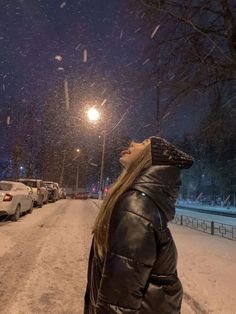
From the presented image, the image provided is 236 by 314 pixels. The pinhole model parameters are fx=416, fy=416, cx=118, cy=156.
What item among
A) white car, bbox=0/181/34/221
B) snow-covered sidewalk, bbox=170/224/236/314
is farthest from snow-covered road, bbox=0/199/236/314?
white car, bbox=0/181/34/221

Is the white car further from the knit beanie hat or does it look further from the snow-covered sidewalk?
the knit beanie hat

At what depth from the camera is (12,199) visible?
16.0 m

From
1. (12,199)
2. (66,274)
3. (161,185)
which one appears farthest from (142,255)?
(12,199)

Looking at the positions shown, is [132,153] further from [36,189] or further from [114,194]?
[36,189]

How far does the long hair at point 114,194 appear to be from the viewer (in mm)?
2213

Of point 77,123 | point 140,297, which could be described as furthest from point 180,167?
point 77,123

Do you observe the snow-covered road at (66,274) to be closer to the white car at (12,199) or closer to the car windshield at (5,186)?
the white car at (12,199)

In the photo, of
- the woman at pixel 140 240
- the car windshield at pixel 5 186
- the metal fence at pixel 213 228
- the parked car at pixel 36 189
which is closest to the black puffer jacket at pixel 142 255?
the woman at pixel 140 240

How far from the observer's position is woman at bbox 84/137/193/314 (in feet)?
6.43

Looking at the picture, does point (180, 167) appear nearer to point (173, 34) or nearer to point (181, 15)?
point (181, 15)

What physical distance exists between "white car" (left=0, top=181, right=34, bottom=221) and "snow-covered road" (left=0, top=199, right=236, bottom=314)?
3282 mm

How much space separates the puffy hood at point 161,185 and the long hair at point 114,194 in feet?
0.16

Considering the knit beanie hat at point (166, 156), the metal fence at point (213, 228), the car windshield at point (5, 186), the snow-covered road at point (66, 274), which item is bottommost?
the snow-covered road at point (66, 274)

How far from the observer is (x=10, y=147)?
1718 inches
